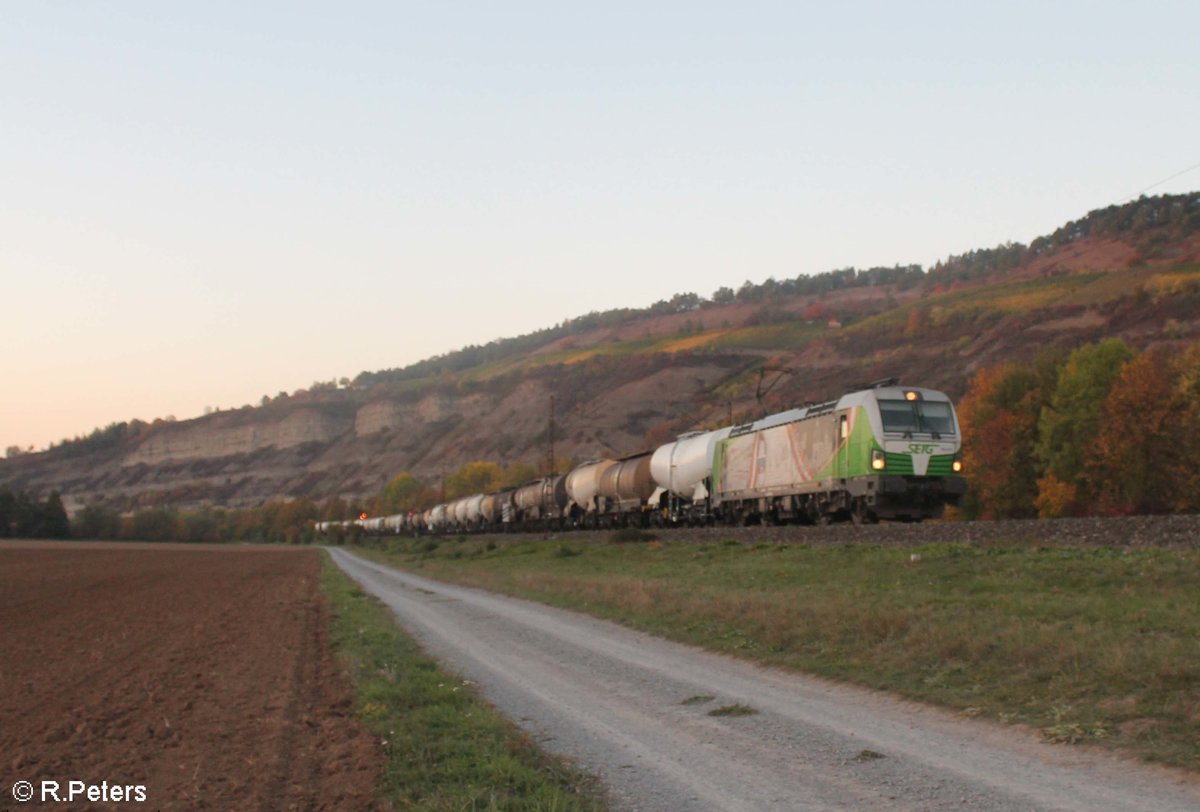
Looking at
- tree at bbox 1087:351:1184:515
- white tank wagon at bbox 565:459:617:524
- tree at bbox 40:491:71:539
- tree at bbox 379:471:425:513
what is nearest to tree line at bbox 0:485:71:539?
tree at bbox 40:491:71:539

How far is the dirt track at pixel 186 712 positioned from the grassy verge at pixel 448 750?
33 centimetres

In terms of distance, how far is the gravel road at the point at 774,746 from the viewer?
8.61 meters

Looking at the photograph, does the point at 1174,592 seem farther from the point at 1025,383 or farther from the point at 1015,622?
the point at 1025,383

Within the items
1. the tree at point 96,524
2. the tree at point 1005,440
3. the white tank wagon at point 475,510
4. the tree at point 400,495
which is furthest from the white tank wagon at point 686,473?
the tree at point 400,495

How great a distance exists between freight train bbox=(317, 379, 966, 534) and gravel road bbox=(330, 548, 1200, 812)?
1555cm

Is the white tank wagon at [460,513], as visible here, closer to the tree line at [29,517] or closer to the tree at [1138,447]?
the tree at [1138,447]

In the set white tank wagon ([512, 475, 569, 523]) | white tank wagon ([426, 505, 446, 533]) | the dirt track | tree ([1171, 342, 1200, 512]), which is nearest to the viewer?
the dirt track

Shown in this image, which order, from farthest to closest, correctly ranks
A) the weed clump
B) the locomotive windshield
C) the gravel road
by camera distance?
the weed clump → the locomotive windshield → the gravel road

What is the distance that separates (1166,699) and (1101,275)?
170 metres

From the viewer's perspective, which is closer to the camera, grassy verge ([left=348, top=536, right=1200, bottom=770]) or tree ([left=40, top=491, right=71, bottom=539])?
grassy verge ([left=348, top=536, right=1200, bottom=770])

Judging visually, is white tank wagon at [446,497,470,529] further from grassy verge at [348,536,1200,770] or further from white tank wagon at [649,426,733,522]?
grassy verge at [348,536,1200,770]

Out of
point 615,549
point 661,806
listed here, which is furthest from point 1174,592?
point 615,549

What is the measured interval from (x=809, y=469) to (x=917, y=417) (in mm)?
5096

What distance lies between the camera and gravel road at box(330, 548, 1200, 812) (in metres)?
8.61
